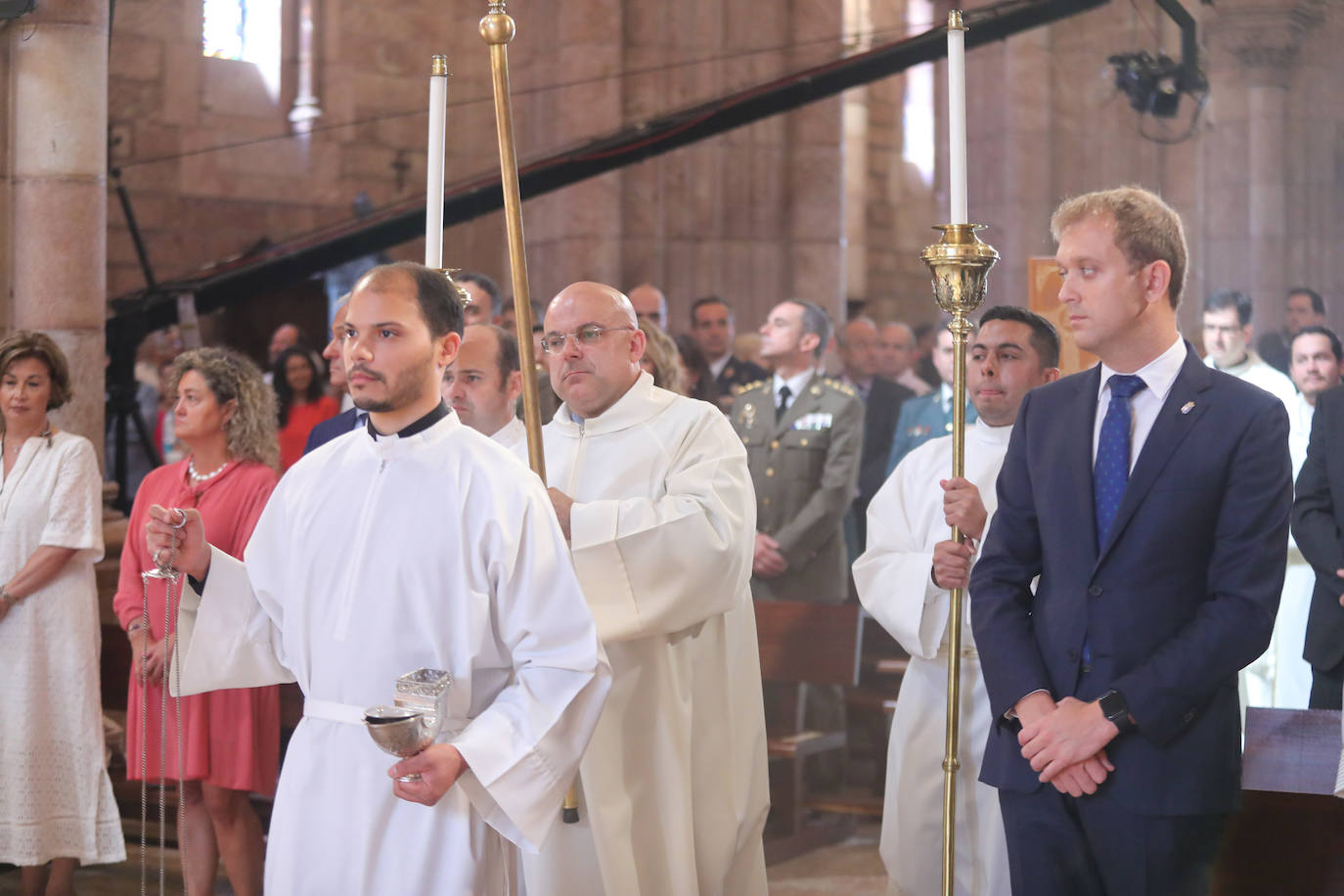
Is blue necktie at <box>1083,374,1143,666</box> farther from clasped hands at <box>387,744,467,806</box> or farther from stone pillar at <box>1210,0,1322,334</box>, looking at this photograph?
stone pillar at <box>1210,0,1322,334</box>

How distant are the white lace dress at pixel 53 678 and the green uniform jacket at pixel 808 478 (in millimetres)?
2963

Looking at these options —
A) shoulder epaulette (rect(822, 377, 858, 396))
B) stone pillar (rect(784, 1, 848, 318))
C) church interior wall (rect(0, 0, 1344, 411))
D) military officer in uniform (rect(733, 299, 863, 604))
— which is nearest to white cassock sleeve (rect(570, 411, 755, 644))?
military officer in uniform (rect(733, 299, 863, 604))

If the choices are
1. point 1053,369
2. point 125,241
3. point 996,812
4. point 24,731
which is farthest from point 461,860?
point 125,241

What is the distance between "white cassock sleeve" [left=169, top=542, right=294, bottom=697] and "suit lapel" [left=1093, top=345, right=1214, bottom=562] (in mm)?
1678

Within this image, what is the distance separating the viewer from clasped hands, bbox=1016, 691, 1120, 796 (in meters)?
2.91

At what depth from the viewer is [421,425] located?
2963 mm

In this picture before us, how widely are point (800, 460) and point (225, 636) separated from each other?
4.16 m

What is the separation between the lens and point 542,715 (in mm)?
2773

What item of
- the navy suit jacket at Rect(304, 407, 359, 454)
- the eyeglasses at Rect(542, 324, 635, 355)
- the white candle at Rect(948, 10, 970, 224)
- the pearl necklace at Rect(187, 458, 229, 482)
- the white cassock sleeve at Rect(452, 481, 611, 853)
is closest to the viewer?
the white cassock sleeve at Rect(452, 481, 611, 853)

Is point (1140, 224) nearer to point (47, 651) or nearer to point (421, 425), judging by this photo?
point (421, 425)

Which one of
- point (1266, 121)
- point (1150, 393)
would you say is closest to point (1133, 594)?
point (1150, 393)

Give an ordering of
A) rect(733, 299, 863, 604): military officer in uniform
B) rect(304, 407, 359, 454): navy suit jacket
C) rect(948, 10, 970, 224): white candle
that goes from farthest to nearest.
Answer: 1. rect(733, 299, 863, 604): military officer in uniform
2. rect(304, 407, 359, 454): navy suit jacket
3. rect(948, 10, 970, 224): white candle

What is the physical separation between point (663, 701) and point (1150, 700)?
1.47 meters

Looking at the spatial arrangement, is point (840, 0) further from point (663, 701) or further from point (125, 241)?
point (663, 701)
